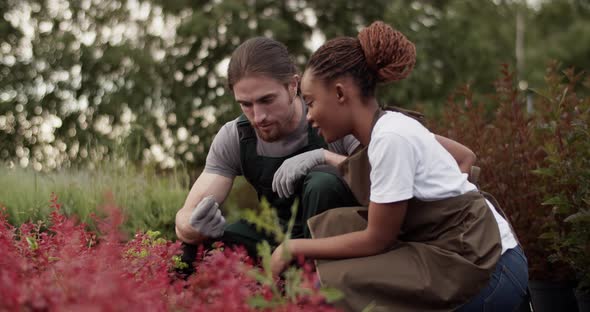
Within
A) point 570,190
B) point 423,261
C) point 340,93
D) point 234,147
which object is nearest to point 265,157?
point 234,147

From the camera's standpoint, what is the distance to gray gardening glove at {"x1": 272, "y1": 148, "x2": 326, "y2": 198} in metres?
3.21

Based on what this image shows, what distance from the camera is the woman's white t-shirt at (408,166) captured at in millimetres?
2473

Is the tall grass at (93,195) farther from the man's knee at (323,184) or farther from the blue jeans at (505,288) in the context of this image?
the blue jeans at (505,288)

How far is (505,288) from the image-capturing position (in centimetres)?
267

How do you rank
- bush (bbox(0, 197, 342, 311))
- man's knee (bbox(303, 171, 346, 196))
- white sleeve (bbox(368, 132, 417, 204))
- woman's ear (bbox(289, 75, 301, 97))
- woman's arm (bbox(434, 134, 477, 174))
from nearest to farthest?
bush (bbox(0, 197, 342, 311))
white sleeve (bbox(368, 132, 417, 204))
man's knee (bbox(303, 171, 346, 196))
woman's arm (bbox(434, 134, 477, 174))
woman's ear (bbox(289, 75, 301, 97))

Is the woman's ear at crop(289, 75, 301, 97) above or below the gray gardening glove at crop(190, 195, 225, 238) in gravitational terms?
above

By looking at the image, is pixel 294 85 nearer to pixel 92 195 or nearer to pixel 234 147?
pixel 234 147

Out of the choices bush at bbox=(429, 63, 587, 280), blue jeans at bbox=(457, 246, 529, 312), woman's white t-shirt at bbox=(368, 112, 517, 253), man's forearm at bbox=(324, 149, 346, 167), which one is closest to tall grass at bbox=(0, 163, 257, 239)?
man's forearm at bbox=(324, 149, 346, 167)

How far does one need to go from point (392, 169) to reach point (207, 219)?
103cm

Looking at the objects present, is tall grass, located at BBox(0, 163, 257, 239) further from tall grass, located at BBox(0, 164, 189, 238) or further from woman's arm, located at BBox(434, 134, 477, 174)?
woman's arm, located at BBox(434, 134, 477, 174)

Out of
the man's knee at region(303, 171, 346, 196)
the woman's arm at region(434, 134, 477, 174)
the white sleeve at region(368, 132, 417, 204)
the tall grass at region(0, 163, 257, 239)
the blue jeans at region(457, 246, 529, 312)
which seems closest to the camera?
the white sleeve at region(368, 132, 417, 204)

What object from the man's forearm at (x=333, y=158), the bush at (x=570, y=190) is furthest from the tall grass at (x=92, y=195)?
the bush at (x=570, y=190)

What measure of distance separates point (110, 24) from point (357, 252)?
24.6 ft

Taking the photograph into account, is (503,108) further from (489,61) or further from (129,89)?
(489,61)
